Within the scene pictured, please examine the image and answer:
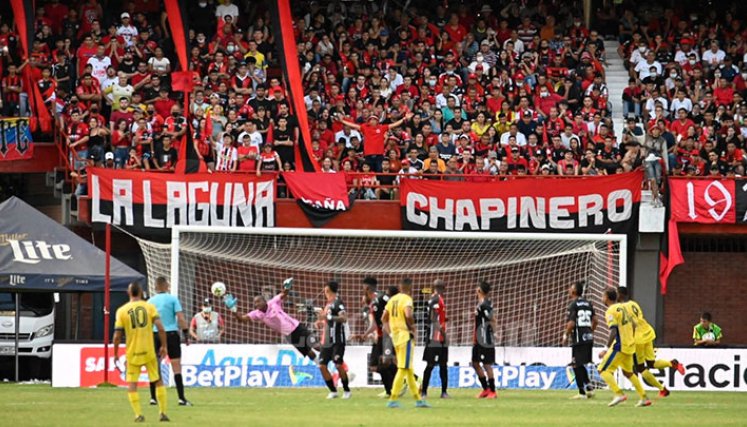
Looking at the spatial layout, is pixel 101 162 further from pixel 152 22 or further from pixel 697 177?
pixel 697 177

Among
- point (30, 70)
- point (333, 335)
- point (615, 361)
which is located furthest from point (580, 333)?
point (30, 70)

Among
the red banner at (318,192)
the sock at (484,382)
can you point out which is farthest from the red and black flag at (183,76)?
the sock at (484,382)

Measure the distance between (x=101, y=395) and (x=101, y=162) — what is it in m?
8.76

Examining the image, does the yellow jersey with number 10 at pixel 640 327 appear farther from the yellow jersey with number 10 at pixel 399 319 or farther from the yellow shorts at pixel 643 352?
the yellow jersey with number 10 at pixel 399 319

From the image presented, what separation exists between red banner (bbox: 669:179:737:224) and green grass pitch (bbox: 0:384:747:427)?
680 cm

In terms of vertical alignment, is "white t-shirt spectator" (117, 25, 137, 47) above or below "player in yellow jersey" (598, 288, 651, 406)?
above

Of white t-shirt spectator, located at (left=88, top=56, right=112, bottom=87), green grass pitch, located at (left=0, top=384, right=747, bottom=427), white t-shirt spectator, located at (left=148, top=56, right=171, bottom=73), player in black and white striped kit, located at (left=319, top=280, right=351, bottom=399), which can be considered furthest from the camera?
white t-shirt spectator, located at (left=148, top=56, right=171, bottom=73)

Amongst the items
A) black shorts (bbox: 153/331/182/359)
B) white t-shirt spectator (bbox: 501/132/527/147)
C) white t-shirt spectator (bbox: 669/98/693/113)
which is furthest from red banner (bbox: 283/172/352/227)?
black shorts (bbox: 153/331/182/359)

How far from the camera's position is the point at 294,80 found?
31.3 metres

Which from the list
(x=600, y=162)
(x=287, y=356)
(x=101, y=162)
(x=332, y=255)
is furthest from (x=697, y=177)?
(x=101, y=162)

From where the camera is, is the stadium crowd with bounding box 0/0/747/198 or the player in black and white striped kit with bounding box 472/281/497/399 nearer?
the player in black and white striped kit with bounding box 472/281/497/399

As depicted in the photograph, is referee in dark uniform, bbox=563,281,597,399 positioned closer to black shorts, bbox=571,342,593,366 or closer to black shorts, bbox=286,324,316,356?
black shorts, bbox=571,342,593,366

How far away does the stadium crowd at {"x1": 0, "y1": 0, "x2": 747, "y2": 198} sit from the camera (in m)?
30.2

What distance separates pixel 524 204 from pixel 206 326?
22.8 feet
